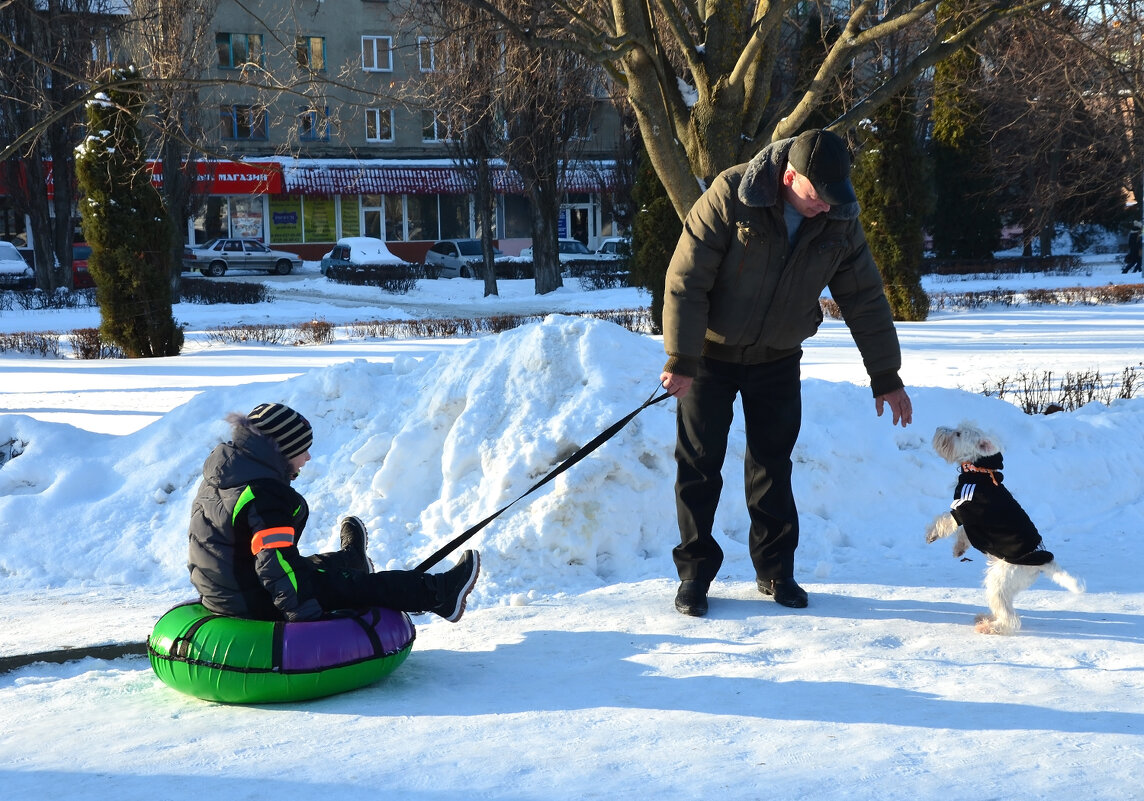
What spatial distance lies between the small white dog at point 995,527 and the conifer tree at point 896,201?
1345 cm

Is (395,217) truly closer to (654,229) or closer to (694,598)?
(654,229)

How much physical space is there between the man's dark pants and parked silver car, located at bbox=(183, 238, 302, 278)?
35301mm

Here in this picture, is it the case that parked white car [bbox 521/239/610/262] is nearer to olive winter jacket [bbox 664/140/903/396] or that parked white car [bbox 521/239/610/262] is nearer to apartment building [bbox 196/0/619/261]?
apartment building [bbox 196/0/619/261]

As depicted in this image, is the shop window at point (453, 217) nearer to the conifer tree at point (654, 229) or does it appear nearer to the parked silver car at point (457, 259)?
the parked silver car at point (457, 259)

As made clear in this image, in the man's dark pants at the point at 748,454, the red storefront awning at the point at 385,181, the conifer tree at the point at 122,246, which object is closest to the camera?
the man's dark pants at the point at 748,454

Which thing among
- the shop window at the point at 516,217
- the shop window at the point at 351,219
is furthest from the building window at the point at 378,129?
the shop window at the point at 516,217

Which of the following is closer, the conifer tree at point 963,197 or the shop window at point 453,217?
the conifer tree at point 963,197

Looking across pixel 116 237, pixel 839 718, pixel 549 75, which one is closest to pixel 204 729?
pixel 839 718

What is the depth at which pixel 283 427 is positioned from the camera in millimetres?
3604

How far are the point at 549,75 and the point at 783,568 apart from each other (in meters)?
8.31

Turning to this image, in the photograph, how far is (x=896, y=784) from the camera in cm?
287

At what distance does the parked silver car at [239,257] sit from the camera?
37156 mm

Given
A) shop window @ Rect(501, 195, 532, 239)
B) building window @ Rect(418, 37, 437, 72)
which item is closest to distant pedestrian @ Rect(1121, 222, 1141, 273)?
building window @ Rect(418, 37, 437, 72)

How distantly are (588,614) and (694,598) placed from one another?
0.44 metres
